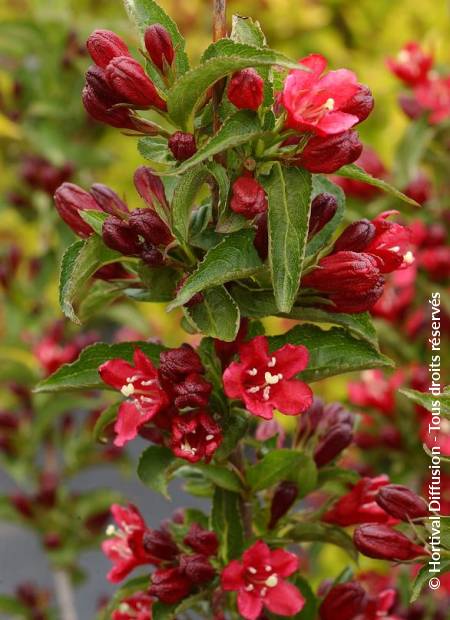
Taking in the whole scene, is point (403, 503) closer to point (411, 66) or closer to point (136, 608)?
point (136, 608)

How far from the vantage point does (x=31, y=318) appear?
2615 millimetres

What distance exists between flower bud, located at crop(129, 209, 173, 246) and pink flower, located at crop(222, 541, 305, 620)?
39cm

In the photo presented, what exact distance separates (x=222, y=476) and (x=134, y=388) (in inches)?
6.6

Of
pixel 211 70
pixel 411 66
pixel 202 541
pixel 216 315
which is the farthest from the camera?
pixel 411 66

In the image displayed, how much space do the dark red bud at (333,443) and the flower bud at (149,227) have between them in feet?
1.22

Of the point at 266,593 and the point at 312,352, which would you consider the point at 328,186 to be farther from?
the point at 266,593

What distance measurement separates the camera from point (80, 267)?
1.15 m

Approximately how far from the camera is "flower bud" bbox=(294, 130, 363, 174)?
1077 mm

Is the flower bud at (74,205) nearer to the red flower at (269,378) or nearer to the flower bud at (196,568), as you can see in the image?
the red flower at (269,378)

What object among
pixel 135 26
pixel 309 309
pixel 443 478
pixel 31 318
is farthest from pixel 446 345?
pixel 135 26

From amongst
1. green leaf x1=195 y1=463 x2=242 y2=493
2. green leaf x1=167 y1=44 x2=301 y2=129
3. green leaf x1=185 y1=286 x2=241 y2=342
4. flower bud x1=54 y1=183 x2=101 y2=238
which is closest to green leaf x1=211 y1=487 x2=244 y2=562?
green leaf x1=195 y1=463 x2=242 y2=493

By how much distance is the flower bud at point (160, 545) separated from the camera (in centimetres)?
124

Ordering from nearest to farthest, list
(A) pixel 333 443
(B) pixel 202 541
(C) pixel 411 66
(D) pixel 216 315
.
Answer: (D) pixel 216 315, (B) pixel 202 541, (A) pixel 333 443, (C) pixel 411 66

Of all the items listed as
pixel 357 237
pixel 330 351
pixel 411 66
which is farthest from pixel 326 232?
pixel 411 66
